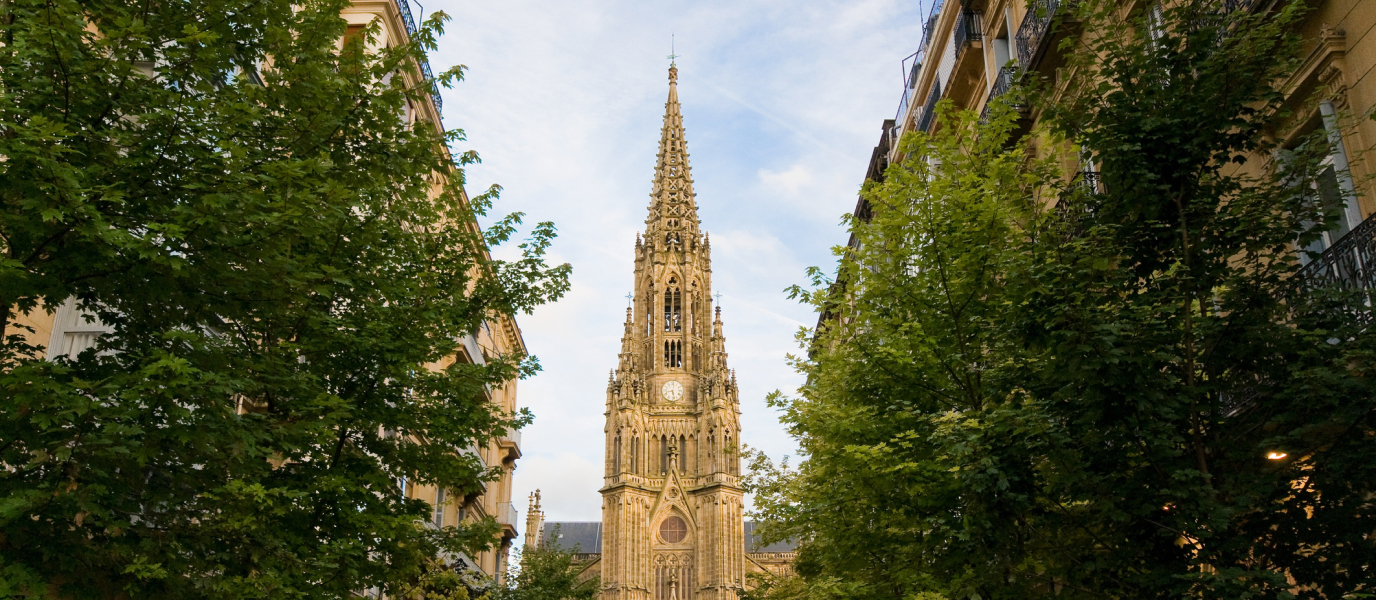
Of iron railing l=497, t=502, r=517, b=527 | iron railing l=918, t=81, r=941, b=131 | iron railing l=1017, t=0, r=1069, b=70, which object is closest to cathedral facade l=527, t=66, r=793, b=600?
iron railing l=497, t=502, r=517, b=527

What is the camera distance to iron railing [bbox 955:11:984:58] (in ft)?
83.7

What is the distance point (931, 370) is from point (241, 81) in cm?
953

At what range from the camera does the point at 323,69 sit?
481 inches

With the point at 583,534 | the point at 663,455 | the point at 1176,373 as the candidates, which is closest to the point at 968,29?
the point at 1176,373

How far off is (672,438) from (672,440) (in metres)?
0.29

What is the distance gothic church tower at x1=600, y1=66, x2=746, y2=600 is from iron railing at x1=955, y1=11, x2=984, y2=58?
6250 centimetres

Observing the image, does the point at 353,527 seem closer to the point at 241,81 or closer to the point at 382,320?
the point at 382,320

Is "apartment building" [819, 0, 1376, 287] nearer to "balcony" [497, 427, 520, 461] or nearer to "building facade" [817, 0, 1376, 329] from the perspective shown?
"building facade" [817, 0, 1376, 329]

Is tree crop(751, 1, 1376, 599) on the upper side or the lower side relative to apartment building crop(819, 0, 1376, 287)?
lower

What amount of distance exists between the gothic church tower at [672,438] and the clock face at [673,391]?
90mm

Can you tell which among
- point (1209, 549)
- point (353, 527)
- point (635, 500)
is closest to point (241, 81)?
point (353, 527)

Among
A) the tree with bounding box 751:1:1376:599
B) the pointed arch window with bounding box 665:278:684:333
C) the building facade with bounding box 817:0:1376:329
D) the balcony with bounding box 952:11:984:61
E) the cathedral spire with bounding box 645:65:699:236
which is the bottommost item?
the tree with bounding box 751:1:1376:599

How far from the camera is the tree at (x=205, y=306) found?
8.86 meters

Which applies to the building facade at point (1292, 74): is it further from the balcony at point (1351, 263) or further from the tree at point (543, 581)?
the tree at point (543, 581)
